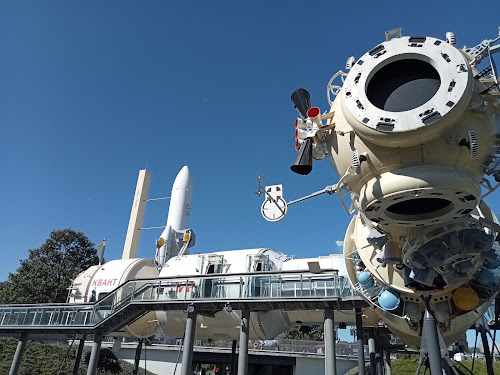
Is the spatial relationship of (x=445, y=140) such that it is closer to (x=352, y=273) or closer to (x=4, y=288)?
(x=352, y=273)

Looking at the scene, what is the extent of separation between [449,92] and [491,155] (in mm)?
1502

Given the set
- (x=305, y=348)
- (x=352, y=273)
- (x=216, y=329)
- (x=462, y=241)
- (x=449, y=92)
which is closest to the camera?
(x=449, y=92)

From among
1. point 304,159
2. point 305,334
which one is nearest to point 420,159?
point 304,159

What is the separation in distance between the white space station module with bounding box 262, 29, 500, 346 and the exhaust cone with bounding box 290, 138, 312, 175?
0.02 metres

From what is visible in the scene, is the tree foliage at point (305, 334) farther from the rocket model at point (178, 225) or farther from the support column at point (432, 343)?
the support column at point (432, 343)

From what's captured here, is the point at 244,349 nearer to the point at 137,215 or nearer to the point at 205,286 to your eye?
the point at 205,286

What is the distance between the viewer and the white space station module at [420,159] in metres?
5.83

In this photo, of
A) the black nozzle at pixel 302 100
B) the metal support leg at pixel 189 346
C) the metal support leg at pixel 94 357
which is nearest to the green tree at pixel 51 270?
the metal support leg at pixel 94 357

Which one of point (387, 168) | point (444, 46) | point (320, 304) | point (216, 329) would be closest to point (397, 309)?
point (387, 168)

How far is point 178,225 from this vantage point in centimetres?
3147

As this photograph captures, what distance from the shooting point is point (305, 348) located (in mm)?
29531

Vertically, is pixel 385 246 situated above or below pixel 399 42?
below

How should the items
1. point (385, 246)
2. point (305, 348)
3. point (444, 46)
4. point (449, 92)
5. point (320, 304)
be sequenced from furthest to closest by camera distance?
point (305, 348), point (320, 304), point (385, 246), point (444, 46), point (449, 92)

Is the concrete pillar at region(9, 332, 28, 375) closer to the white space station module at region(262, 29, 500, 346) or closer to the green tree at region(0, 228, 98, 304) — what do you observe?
the green tree at region(0, 228, 98, 304)
